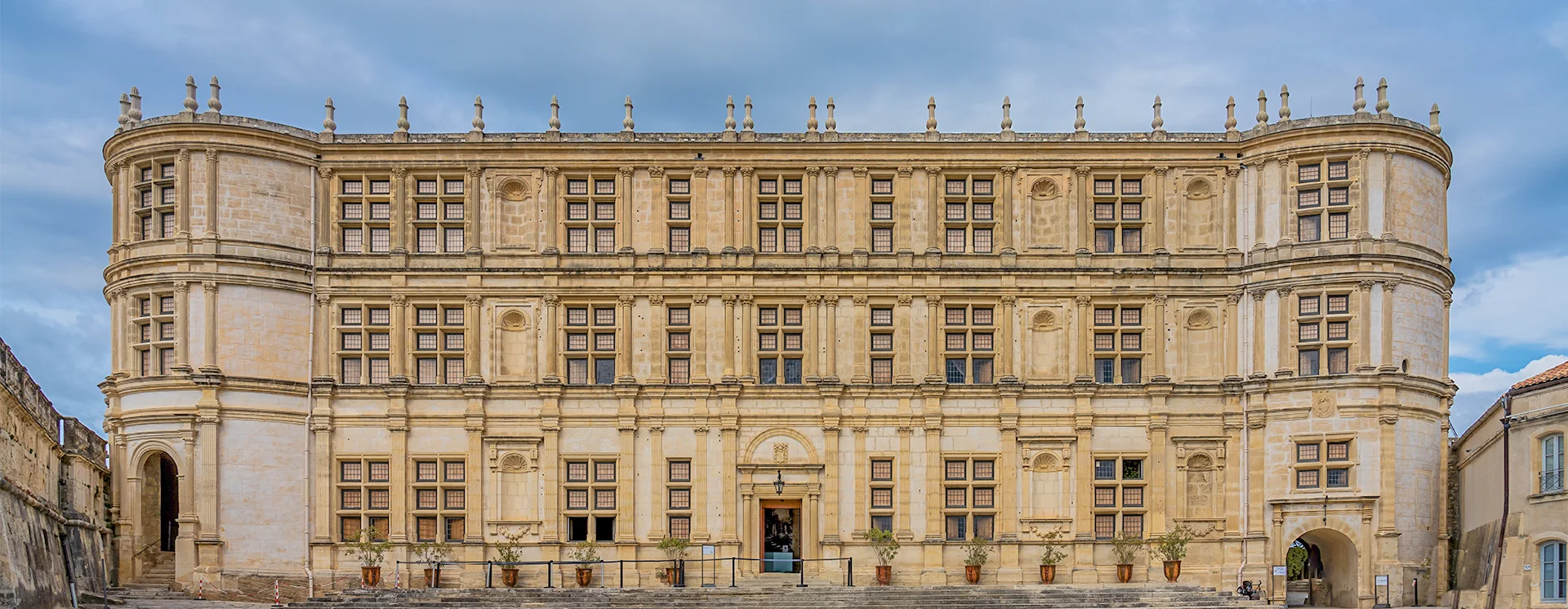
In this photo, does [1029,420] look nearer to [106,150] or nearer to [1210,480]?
[1210,480]

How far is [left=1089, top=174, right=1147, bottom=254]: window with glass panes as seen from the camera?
3978cm

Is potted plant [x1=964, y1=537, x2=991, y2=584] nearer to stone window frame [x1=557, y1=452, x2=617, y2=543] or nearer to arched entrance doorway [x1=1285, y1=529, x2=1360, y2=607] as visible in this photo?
arched entrance doorway [x1=1285, y1=529, x2=1360, y2=607]

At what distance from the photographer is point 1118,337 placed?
3934 centimetres

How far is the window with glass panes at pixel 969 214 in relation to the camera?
3981 centimetres

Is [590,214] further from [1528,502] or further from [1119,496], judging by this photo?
[1528,502]

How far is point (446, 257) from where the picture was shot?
39.4 meters

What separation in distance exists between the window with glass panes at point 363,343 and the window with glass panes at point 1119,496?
1942 cm

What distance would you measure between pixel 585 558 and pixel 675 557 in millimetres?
2352

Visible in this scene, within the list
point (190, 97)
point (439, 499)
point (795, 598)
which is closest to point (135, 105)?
point (190, 97)

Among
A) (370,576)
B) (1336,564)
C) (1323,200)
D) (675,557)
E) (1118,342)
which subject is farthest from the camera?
(1118,342)

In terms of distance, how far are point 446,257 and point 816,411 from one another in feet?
35.8

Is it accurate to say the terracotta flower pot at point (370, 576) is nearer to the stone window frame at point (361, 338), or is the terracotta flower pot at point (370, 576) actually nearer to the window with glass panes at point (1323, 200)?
the stone window frame at point (361, 338)

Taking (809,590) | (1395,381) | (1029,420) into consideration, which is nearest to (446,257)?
(809,590)

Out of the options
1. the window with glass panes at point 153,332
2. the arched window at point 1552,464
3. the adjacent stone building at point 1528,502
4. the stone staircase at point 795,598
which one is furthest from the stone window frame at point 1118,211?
the window with glass panes at point 153,332
